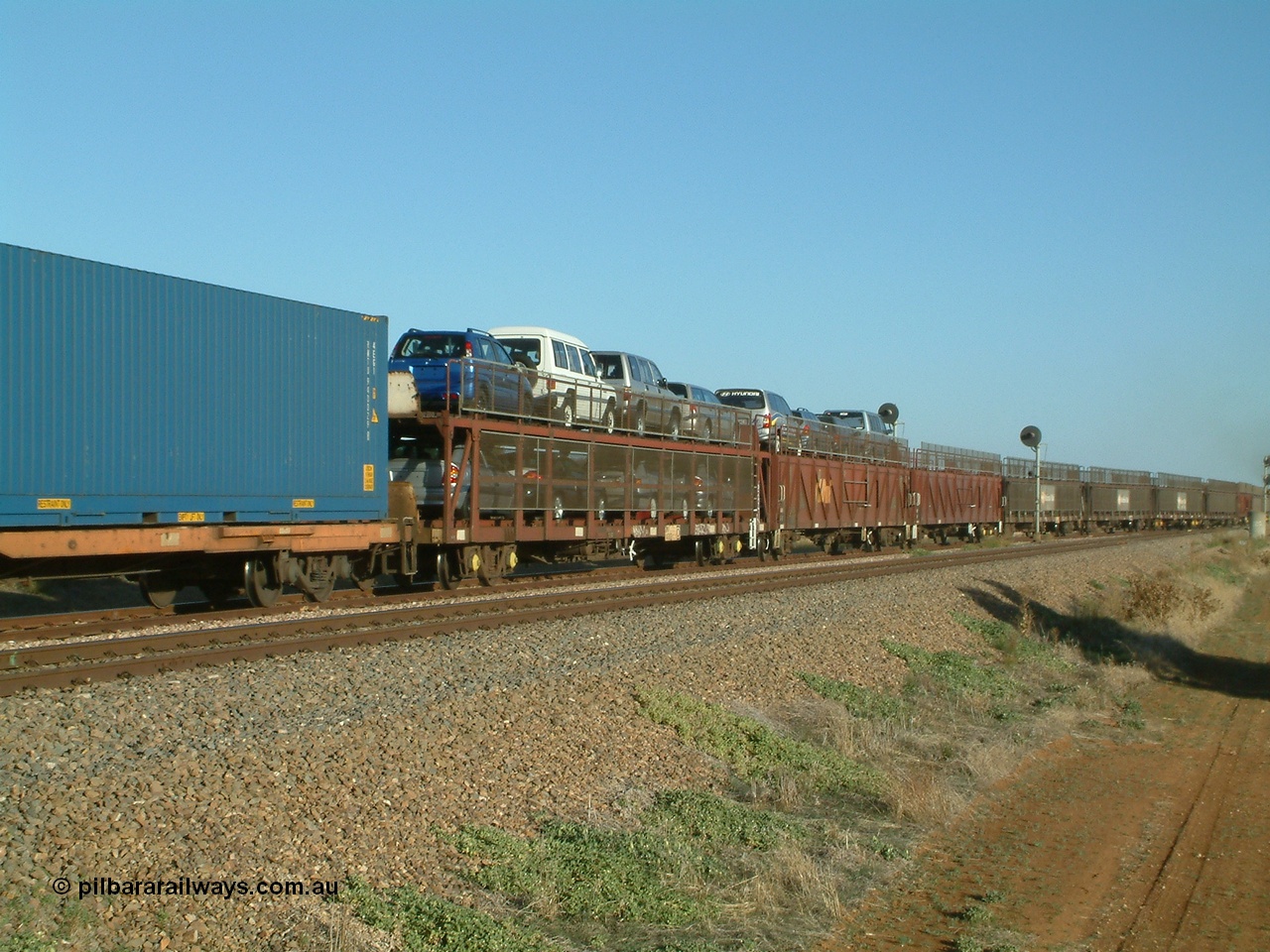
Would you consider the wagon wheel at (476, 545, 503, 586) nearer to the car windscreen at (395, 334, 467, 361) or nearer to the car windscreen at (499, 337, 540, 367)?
the car windscreen at (395, 334, 467, 361)

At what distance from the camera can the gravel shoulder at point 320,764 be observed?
18.1ft

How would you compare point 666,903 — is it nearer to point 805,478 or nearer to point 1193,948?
point 1193,948

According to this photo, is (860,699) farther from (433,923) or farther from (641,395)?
(641,395)

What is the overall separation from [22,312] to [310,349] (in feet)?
13.5

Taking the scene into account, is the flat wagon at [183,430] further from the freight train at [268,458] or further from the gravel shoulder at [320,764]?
the gravel shoulder at [320,764]

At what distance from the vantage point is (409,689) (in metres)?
9.66

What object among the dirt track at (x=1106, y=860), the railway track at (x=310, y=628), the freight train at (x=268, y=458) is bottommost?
the dirt track at (x=1106, y=860)

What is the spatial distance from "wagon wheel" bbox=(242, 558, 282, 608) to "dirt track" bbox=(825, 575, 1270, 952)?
9439mm

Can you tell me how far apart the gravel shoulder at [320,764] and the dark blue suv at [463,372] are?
17.0ft

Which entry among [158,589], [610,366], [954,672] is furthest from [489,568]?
[610,366]

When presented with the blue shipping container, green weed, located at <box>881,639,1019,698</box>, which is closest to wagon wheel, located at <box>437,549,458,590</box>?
the blue shipping container

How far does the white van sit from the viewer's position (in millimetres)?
20281

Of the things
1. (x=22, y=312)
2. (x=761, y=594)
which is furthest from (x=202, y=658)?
(x=761, y=594)

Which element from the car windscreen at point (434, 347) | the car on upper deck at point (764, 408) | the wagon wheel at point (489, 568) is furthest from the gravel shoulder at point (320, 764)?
the car on upper deck at point (764, 408)
